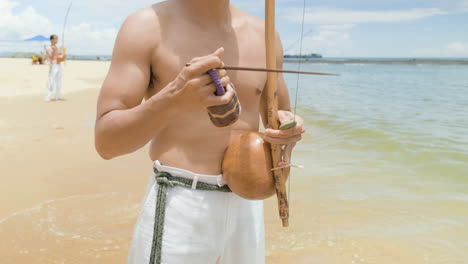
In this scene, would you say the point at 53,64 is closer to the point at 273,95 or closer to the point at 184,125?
the point at 184,125

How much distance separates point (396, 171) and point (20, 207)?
4333 millimetres

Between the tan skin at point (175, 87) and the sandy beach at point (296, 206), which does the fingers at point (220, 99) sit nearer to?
the tan skin at point (175, 87)

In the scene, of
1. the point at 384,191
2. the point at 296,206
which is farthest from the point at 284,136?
the point at 384,191

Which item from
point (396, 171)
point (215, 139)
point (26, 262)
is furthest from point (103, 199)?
point (396, 171)

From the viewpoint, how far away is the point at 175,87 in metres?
1.11

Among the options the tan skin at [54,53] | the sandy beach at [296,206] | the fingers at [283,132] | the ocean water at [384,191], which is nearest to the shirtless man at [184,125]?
the fingers at [283,132]

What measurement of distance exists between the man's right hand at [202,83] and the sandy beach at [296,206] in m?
2.38

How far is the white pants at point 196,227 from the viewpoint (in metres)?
1.34

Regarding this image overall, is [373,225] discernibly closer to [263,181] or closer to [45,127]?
[263,181]

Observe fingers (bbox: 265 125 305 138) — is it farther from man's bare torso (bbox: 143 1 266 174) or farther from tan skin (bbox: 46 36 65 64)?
tan skin (bbox: 46 36 65 64)

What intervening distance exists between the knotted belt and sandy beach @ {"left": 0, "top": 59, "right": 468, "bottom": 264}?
2013mm

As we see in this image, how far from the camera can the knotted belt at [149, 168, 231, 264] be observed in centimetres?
133

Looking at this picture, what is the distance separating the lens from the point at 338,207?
4.20 m

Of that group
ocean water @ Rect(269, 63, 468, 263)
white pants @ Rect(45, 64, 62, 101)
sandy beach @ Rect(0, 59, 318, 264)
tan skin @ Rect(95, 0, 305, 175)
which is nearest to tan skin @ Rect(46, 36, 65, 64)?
white pants @ Rect(45, 64, 62, 101)
